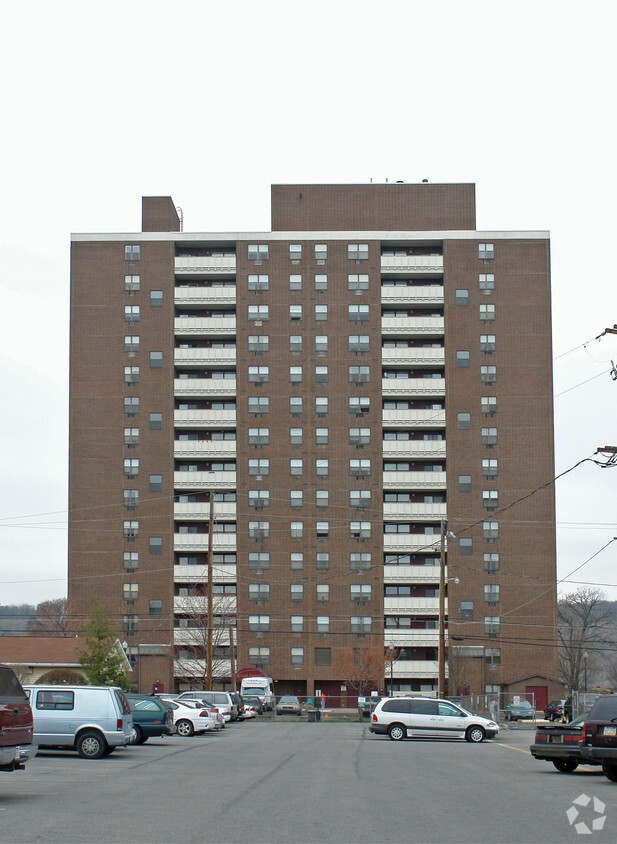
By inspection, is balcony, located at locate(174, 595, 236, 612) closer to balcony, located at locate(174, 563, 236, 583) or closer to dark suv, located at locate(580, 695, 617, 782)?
balcony, located at locate(174, 563, 236, 583)

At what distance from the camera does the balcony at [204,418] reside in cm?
9594

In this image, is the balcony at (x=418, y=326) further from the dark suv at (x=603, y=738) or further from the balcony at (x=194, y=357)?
the dark suv at (x=603, y=738)

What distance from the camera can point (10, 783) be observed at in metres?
20.5

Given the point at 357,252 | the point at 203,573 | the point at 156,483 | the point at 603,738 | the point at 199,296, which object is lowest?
the point at 603,738

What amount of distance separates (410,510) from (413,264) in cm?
2194

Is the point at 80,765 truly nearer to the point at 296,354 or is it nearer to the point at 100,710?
the point at 100,710

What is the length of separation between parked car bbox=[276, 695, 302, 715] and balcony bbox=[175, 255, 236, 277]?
38.6m

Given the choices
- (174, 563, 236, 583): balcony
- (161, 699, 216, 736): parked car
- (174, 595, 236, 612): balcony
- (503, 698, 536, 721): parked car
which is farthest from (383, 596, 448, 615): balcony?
(161, 699, 216, 736): parked car

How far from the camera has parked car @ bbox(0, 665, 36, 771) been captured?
1695 centimetres

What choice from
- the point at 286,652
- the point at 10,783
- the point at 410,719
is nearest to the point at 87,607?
the point at 286,652

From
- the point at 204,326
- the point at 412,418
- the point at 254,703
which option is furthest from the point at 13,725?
the point at 204,326

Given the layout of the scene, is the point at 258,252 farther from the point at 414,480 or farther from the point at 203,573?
the point at 203,573

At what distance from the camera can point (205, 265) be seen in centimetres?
9850

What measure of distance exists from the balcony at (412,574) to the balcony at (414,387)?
14949 millimetres
